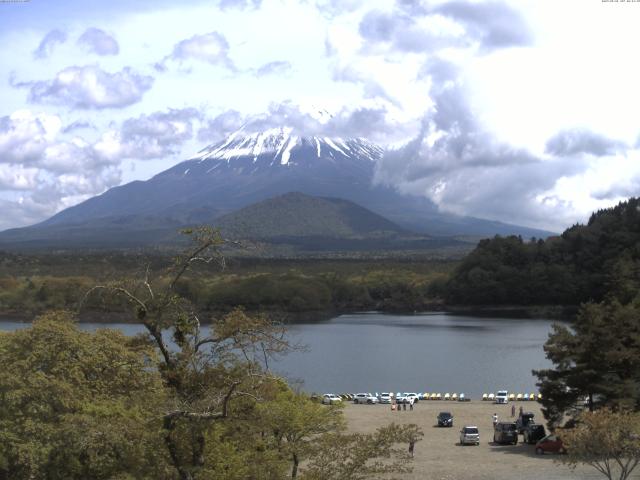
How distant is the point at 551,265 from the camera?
108m

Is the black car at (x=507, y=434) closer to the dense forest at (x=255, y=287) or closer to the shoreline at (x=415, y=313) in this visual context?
the shoreline at (x=415, y=313)

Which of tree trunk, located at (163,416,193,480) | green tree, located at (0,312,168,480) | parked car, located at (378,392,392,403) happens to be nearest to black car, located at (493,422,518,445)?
parked car, located at (378,392,392,403)

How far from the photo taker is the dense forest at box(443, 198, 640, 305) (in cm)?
10150

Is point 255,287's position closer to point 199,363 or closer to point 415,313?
point 415,313

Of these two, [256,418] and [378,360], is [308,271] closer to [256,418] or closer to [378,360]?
[378,360]

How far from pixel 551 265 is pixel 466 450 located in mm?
83361

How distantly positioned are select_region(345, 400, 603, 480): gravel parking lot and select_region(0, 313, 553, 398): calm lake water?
4391 millimetres

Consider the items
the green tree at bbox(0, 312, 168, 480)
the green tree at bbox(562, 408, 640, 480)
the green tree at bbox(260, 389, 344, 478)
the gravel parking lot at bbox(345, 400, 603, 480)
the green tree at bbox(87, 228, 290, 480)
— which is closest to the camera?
the green tree at bbox(87, 228, 290, 480)

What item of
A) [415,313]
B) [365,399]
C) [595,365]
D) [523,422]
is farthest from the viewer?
[415,313]

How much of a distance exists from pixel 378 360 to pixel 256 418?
49.0 m

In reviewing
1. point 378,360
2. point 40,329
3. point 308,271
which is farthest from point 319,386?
point 308,271

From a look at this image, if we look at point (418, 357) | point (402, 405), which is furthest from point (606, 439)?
point (418, 357)

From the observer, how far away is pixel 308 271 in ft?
458

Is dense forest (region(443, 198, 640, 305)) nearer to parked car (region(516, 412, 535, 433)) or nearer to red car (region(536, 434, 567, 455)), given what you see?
parked car (region(516, 412, 535, 433))
